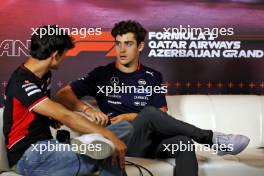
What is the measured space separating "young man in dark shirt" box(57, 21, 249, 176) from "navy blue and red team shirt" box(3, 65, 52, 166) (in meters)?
0.44

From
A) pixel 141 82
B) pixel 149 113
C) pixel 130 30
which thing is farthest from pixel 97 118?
pixel 130 30

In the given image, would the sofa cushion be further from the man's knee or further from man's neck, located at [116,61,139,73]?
the man's knee

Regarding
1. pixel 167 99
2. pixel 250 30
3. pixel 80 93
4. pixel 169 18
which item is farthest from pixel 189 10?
pixel 80 93

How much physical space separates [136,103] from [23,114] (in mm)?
974

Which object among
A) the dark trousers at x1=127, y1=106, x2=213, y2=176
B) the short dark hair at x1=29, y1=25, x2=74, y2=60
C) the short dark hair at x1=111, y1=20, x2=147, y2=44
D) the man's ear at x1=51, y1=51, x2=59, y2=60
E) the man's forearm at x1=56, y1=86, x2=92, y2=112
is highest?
the short dark hair at x1=111, y1=20, x2=147, y2=44

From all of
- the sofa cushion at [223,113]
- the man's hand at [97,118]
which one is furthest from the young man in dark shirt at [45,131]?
the sofa cushion at [223,113]

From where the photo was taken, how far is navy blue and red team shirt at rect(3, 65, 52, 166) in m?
2.51

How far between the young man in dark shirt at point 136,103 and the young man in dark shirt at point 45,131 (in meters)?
0.37

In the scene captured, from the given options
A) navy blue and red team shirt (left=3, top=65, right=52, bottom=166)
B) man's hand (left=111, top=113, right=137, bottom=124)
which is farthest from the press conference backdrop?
navy blue and red team shirt (left=3, top=65, right=52, bottom=166)

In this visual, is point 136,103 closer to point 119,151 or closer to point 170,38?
point 170,38

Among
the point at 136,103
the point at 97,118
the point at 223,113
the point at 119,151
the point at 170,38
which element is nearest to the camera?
the point at 119,151

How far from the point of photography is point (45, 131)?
2641 mm

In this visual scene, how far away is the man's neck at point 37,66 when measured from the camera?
103 inches

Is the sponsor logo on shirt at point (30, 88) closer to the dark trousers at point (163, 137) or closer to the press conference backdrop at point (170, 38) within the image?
the dark trousers at point (163, 137)
